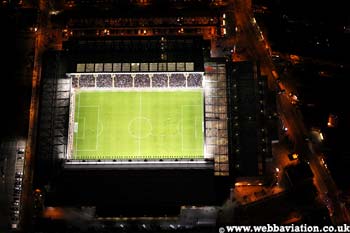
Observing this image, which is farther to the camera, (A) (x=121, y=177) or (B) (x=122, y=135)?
(B) (x=122, y=135)

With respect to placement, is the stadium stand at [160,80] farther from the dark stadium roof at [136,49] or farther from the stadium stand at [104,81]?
the stadium stand at [104,81]

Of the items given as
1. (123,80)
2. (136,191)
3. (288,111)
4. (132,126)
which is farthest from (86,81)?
(288,111)

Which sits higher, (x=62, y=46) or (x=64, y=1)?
(x=64, y=1)

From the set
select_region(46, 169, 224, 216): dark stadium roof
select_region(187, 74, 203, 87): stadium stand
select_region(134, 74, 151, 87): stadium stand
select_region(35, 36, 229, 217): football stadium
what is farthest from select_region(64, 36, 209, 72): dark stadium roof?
select_region(46, 169, 224, 216): dark stadium roof

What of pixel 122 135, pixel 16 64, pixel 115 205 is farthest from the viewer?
pixel 16 64

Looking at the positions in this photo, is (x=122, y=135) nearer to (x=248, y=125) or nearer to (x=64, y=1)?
(x=248, y=125)

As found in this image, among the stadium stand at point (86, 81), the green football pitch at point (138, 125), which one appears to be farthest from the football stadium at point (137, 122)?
the stadium stand at point (86, 81)

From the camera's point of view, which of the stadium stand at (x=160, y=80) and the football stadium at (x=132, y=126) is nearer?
the football stadium at (x=132, y=126)

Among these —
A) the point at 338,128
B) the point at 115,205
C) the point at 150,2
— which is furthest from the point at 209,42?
the point at 115,205
